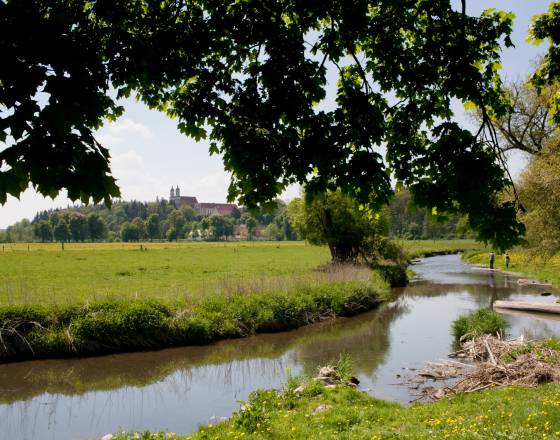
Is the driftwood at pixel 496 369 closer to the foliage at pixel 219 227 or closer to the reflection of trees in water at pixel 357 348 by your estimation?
the reflection of trees in water at pixel 357 348

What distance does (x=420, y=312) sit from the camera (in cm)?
2359

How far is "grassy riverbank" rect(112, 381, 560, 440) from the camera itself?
688 cm

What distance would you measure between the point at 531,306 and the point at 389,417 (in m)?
17.0

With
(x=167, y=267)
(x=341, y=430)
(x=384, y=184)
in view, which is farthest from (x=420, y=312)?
(x=167, y=267)

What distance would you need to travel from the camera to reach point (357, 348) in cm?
1667

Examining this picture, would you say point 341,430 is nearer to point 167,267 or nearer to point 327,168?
point 327,168

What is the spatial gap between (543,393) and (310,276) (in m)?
16.8

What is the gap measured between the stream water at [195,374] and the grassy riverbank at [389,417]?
163cm

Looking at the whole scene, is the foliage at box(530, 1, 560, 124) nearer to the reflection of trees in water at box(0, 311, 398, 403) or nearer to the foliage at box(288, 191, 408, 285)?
the reflection of trees in water at box(0, 311, 398, 403)

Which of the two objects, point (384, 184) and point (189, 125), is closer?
point (384, 184)

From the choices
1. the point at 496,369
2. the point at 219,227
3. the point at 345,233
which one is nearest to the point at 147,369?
the point at 496,369

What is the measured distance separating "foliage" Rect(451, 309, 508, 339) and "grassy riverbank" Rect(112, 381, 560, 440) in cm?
631

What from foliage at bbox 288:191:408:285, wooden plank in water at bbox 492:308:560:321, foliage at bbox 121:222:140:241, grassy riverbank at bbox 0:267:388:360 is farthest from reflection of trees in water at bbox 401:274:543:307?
foliage at bbox 121:222:140:241

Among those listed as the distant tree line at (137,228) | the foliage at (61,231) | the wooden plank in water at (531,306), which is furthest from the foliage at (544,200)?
the foliage at (61,231)
